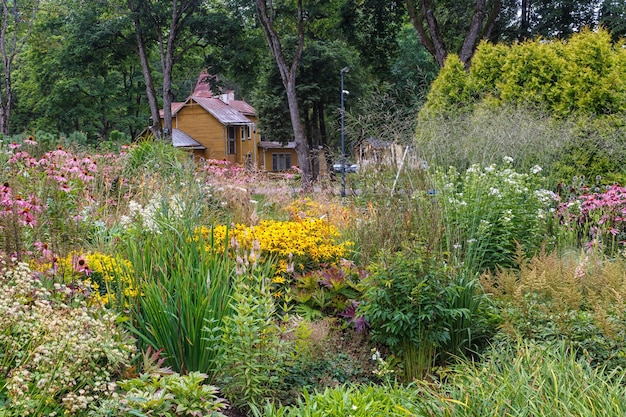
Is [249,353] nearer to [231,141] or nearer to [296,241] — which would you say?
[296,241]

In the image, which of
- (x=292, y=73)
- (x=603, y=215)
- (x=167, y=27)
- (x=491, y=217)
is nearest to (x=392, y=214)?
(x=491, y=217)

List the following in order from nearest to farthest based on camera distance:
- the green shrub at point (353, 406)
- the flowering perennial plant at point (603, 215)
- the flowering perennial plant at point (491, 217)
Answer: the green shrub at point (353, 406) < the flowering perennial plant at point (491, 217) < the flowering perennial plant at point (603, 215)

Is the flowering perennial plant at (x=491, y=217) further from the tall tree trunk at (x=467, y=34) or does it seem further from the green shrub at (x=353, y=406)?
the tall tree trunk at (x=467, y=34)

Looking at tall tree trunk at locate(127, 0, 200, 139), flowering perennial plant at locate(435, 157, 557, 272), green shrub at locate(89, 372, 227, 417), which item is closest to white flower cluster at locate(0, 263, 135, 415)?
green shrub at locate(89, 372, 227, 417)

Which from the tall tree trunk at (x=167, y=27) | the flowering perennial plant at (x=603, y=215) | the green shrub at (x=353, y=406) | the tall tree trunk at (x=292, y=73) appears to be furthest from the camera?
the tall tree trunk at (x=167, y=27)

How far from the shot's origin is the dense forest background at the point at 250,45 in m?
16.5

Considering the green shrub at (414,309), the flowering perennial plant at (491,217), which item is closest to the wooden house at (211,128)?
the flowering perennial plant at (491,217)

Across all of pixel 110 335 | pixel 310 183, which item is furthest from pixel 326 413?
pixel 310 183

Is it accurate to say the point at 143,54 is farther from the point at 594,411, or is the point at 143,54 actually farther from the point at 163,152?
the point at 594,411

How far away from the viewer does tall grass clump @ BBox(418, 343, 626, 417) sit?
2.46 m

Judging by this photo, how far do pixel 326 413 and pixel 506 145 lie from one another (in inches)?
195

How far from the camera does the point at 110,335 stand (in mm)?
2906

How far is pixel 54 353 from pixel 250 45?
1988 cm

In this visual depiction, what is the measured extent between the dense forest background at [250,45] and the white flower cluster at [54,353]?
5696 mm
